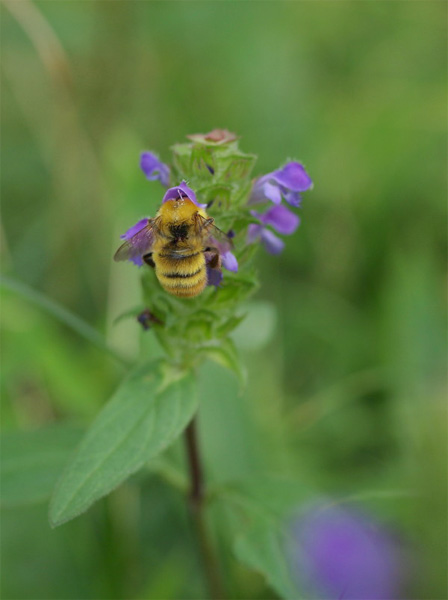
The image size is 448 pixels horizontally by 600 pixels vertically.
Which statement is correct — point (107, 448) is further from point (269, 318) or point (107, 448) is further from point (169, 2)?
point (169, 2)

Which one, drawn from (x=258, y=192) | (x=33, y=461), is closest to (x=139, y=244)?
(x=258, y=192)

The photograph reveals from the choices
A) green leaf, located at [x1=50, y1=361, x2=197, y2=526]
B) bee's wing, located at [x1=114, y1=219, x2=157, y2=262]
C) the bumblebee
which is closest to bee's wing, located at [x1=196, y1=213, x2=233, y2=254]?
→ the bumblebee

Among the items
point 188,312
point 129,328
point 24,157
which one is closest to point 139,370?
point 188,312

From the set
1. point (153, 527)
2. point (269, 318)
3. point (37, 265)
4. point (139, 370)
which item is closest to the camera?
point (139, 370)

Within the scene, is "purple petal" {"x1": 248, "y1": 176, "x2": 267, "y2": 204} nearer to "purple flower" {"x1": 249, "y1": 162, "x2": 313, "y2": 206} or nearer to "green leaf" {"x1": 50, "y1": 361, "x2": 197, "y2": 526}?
A: "purple flower" {"x1": 249, "y1": 162, "x2": 313, "y2": 206}

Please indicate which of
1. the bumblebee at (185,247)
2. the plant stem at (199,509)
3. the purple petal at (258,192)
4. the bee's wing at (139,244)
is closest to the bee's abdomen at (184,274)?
the bumblebee at (185,247)

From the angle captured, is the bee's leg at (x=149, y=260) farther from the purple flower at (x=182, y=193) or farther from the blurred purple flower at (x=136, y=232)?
the purple flower at (x=182, y=193)

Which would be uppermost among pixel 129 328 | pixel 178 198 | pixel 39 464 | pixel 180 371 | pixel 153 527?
pixel 178 198
